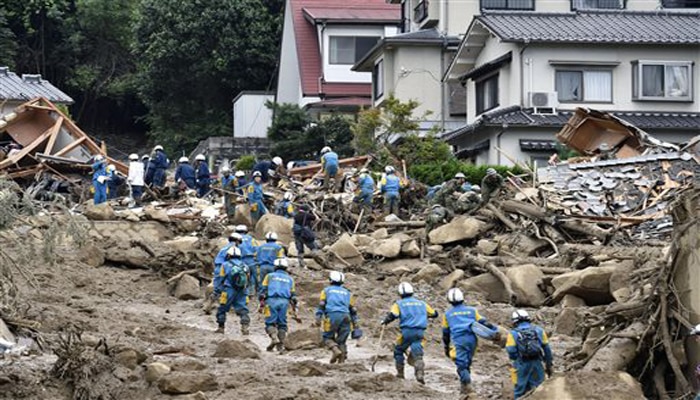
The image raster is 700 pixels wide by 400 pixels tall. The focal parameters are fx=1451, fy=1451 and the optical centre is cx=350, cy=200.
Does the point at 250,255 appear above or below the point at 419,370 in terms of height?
above

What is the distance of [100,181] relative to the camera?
33.4 meters

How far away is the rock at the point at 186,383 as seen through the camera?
54.7 ft

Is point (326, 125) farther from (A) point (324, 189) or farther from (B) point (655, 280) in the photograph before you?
(B) point (655, 280)

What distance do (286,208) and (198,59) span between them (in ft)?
71.4

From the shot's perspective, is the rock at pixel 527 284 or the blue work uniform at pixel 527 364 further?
the rock at pixel 527 284

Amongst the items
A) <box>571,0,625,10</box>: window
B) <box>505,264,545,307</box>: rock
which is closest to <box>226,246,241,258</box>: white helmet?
<box>505,264,545,307</box>: rock

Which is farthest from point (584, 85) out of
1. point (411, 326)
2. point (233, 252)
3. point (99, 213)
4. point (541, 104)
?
point (411, 326)

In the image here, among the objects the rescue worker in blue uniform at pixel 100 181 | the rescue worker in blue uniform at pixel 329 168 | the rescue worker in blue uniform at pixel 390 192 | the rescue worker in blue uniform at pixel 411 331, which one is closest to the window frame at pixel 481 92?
the rescue worker in blue uniform at pixel 329 168

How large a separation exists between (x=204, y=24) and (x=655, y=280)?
3629 centimetres

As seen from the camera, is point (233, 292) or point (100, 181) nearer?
point (233, 292)

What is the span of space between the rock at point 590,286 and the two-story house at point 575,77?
13.8 meters

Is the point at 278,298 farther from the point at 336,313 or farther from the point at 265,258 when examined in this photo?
the point at 265,258

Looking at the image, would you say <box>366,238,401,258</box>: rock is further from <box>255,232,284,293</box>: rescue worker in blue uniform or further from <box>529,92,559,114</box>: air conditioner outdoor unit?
A: <box>529,92,559,114</box>: air conditioner outdoor unit

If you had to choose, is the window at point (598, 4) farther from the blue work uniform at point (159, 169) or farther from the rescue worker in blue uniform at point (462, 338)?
the rescue worker in blue uniform at point (462, 338)
